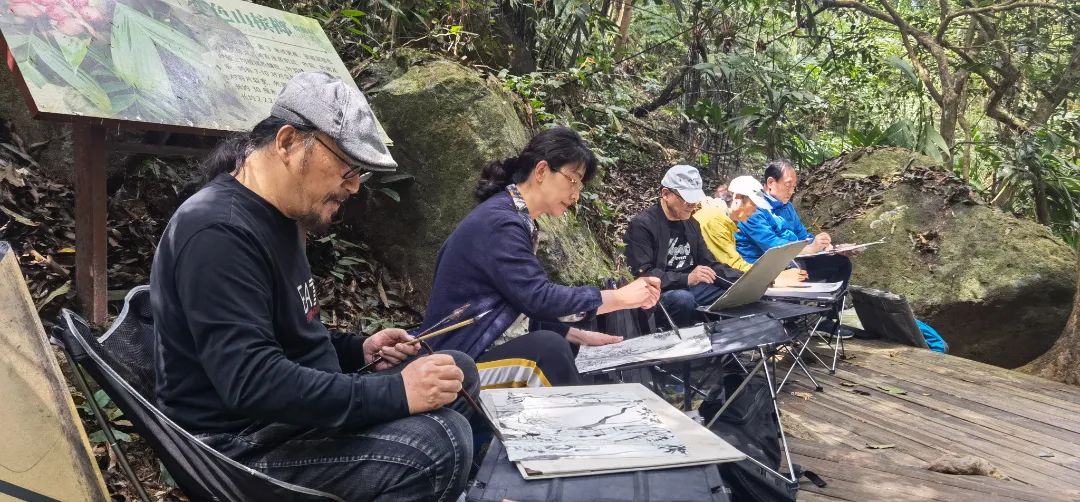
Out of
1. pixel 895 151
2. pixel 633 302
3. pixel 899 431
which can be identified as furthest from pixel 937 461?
pixel 895 151

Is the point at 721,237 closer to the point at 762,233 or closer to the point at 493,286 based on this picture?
the point at 762,233

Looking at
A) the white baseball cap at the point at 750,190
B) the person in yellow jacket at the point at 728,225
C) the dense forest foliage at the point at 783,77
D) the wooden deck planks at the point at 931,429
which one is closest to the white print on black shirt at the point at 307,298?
the wooden deck planks at the point at 931,429

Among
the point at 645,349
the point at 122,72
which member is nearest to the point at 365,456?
the point at 645,349

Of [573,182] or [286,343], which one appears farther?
[573,182]

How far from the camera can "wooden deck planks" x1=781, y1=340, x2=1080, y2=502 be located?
316 centimetres

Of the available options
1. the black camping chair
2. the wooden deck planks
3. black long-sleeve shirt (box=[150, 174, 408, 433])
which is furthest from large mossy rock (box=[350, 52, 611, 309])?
the black camping chair

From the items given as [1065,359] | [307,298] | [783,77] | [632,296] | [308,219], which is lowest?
[1065,359]

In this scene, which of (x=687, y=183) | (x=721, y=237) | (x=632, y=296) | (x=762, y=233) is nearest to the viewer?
(x=632, y=296)

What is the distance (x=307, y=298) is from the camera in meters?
1.90

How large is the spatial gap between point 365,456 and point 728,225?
419cm

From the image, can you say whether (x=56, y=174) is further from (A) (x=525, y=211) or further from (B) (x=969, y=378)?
(B) (x=969, y=378)

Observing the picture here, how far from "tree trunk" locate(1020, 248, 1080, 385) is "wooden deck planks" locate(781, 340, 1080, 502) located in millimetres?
214

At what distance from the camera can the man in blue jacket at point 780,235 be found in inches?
227

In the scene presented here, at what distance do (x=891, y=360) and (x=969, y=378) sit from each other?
1.84 ft
